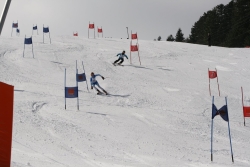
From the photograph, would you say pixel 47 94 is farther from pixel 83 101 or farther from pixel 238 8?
pixel 238 8

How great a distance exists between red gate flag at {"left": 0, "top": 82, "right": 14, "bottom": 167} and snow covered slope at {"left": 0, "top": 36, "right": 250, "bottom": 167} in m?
1.89

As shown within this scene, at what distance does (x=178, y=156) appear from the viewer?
484 inches

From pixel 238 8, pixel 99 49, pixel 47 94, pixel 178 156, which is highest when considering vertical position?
pixel 238 8

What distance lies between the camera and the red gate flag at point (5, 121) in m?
7.05

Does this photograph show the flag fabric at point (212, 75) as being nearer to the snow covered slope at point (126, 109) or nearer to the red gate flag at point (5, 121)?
the snow covered slope at point (126, 109)

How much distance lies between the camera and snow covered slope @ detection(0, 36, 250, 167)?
11859 millimetres

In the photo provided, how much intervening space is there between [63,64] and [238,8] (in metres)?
43.0

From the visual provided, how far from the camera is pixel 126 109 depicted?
18047 mm

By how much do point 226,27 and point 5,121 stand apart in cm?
6652

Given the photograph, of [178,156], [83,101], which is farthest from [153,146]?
[83,101]

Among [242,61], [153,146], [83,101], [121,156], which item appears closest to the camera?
[121,156]

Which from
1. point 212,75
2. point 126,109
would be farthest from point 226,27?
point 126,109

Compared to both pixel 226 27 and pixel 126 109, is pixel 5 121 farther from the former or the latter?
pixel 226 27

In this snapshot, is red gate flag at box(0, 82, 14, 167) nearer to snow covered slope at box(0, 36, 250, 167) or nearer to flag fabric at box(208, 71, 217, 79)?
snow covered slope at box(0, 36, 250, 167)
